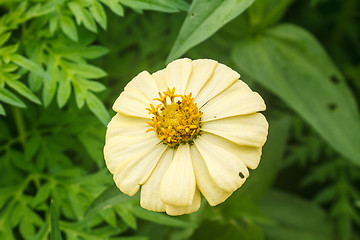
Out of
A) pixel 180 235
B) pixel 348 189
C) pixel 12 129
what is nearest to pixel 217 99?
pixel 180 235

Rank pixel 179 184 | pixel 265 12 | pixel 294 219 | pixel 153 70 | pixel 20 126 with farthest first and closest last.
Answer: pixel 294 219 < pixel 265 12 < pixel 153 70 < pixel 20 126 < pixel 179 184

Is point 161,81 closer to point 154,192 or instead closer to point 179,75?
point 179,75

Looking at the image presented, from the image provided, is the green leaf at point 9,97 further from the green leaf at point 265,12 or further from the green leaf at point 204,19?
the green leaf at point 265,12

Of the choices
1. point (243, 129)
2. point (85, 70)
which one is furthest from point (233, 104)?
point (85, 70)

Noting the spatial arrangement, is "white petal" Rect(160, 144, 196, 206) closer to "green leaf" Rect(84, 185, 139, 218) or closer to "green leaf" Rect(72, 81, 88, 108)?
"green leaf" Rect(84, 185, 139, 218)

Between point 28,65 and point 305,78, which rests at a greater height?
point 28,65

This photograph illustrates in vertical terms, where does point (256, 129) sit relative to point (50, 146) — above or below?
above

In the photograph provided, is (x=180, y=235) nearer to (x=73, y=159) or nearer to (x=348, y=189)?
(x=73, y=159)
